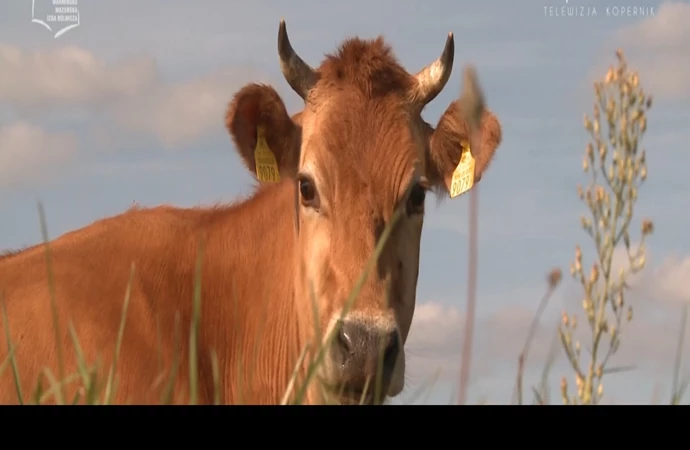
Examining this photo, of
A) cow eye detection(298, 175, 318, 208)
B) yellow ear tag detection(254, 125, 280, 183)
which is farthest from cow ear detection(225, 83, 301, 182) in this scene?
cow eye detection(298, 175, 318, 208)

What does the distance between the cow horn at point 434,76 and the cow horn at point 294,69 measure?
2.39 feet

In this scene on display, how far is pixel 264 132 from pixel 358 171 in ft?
3.48

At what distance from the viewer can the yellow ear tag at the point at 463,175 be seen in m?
6.95

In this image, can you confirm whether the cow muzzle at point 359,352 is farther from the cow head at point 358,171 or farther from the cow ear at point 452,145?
the cow ear at point 452,145

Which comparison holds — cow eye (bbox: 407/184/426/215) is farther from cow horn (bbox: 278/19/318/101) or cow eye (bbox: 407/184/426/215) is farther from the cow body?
cow horn (bbox: 278/19/318/101)

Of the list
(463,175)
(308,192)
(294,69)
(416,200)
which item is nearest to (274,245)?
(308,192)

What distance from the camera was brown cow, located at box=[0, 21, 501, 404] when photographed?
20.0 feet
